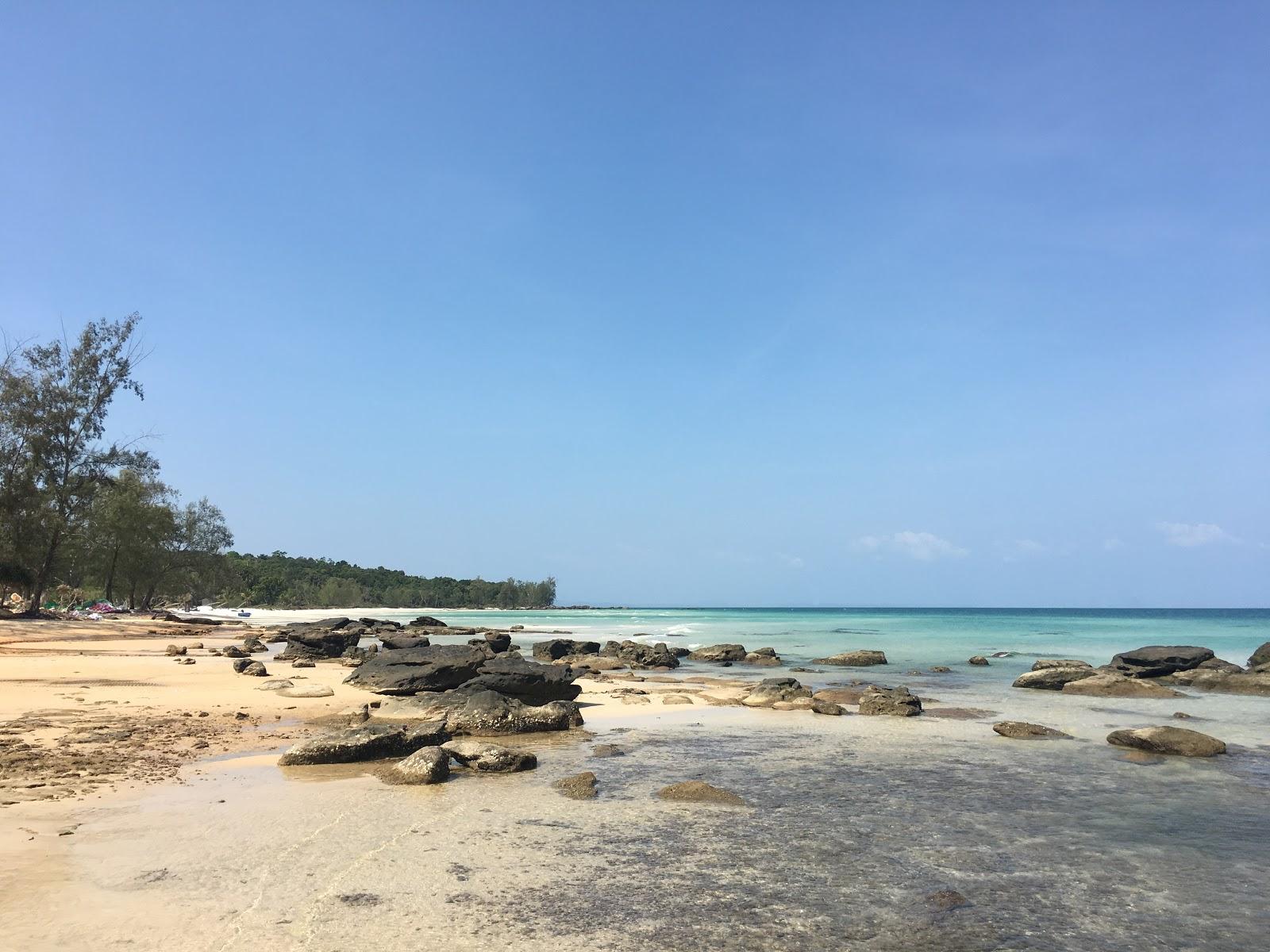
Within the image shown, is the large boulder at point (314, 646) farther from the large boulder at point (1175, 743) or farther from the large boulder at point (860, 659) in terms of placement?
the large boulder at point (1175, 743)

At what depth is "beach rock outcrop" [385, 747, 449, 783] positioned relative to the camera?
11.2m

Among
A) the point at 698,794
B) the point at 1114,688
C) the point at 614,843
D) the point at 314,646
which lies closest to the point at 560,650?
the point at 314,646

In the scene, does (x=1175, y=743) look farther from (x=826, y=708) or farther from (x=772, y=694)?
(x=772, y=694)

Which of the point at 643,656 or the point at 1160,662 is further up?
the point at 1160,662

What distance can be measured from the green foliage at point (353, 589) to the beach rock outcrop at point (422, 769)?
98887mm

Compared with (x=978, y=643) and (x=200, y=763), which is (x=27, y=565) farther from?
(x=978, y=643)

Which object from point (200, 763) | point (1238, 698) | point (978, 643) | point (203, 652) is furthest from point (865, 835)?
point (978, 643)

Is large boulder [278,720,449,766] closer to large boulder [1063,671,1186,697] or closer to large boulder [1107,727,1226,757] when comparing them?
large boulder [1107,727,1226,757]

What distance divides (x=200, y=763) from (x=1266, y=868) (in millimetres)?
14071

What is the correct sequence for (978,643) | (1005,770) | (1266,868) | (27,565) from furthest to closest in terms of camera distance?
(978,643) < (27,565) < (1005,770) < (1266,868)

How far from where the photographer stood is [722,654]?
4194cm

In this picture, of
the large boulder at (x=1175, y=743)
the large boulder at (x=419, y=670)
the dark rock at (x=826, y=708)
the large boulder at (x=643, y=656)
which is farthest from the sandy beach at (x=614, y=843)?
the large boulder at (x=643, y=656)

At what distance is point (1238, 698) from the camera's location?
2567cm

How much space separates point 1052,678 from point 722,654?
691 inches
